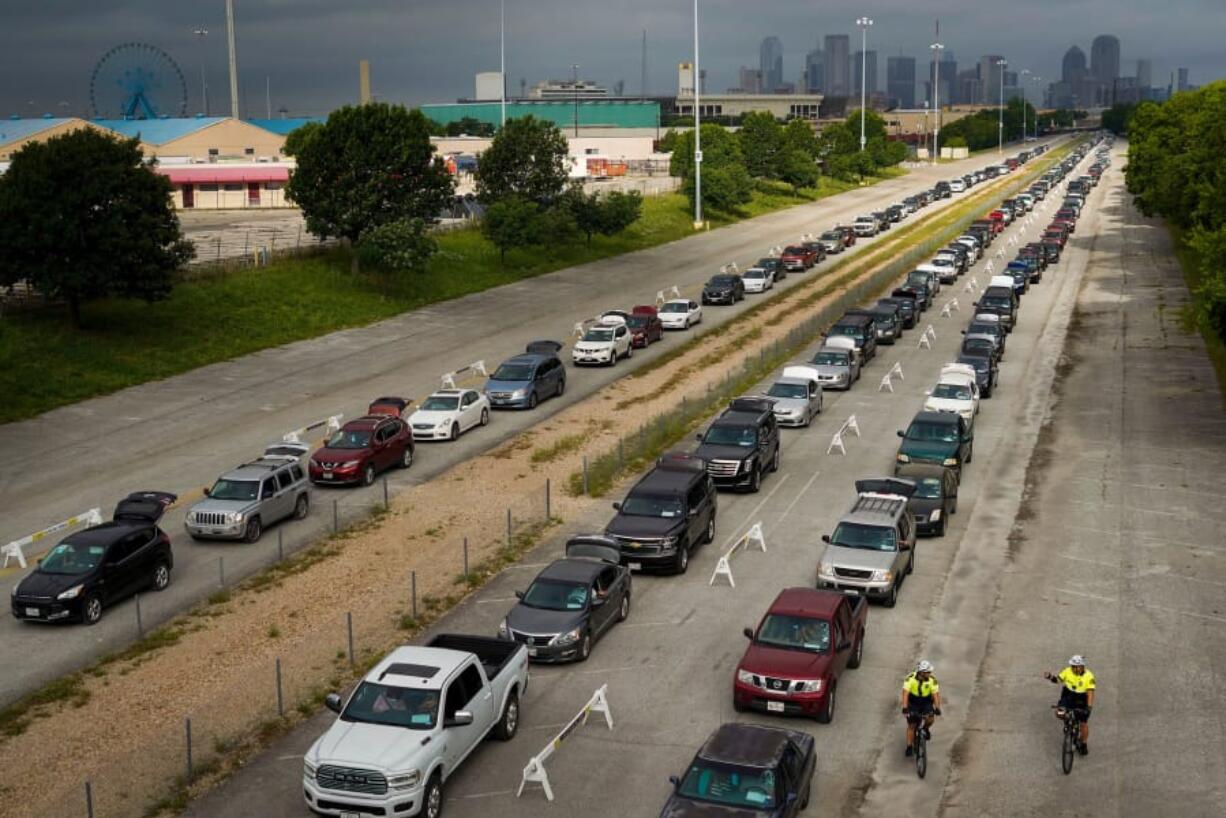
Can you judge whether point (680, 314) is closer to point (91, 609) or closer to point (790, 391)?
point (790, 391)

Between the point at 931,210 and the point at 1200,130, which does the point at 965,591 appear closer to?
the point at 1200,130

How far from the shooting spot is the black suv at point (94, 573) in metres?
25.9

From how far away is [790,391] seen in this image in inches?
1703

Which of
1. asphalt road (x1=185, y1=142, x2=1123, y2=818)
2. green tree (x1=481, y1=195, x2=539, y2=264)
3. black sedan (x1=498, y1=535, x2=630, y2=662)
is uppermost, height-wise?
green tree (x1=481, y1=195, x2=539, y2=264)

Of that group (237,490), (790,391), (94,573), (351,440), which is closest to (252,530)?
(237,490)

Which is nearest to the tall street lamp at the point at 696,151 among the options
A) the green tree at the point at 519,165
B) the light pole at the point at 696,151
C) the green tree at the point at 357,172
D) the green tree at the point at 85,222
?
the light pole at the point at 696,151

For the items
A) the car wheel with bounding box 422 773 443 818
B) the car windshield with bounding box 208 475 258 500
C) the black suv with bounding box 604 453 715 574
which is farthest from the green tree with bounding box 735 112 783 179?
the car wheel with bounding box 422 773 443 818

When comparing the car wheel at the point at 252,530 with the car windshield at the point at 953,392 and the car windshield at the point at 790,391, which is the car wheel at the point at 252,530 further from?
the car windshield at the point at 953,392

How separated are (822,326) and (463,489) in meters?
30.3

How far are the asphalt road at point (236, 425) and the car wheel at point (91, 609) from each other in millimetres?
262

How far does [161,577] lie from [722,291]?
45193 mm

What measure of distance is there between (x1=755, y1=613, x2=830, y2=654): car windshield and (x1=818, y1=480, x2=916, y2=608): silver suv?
453 centimetres

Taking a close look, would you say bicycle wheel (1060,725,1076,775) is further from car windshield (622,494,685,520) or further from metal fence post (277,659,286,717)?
metal fence post (277,659,286,717)

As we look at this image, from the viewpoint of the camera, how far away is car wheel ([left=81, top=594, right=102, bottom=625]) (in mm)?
26000
